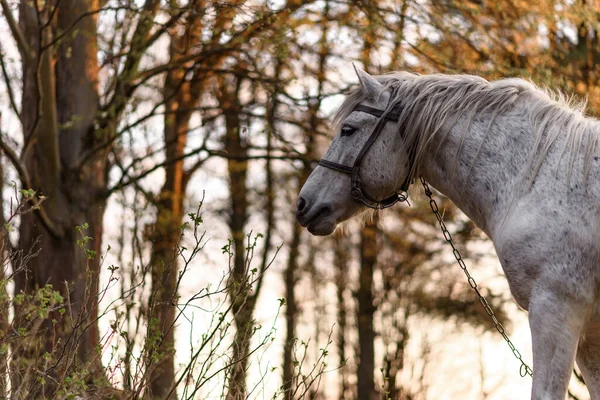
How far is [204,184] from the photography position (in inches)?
681

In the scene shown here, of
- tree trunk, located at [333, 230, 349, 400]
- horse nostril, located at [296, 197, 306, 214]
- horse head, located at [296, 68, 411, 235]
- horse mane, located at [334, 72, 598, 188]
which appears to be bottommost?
horse nostril, located at [296, 197, 306, 214]

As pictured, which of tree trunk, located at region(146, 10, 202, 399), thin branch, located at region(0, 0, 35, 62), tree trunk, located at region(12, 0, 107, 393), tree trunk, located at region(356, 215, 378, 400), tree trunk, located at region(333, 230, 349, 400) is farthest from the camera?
tree trunk, located at region(333, 230, 349, 400)

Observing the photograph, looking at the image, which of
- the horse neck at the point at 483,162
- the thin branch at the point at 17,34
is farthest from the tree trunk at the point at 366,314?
the horse neck at the point at 483,162

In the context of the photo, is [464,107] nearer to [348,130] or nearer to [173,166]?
[348,130]

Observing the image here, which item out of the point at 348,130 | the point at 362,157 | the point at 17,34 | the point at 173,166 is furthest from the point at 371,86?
the point at 173,166

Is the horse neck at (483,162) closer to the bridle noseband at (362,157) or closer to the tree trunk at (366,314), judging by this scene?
the bridle noseband at (362,157)

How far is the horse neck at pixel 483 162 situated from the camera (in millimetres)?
4383

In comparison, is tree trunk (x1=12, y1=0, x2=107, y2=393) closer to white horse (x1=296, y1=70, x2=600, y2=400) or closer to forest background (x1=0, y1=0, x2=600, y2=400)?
forest background (x1=0, y1=0, x2=600, y2=400)

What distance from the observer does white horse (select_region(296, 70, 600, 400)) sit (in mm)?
4012

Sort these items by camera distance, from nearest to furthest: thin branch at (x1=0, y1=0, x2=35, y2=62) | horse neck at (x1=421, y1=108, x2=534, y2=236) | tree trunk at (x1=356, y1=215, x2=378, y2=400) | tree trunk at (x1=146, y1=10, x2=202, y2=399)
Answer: horse neck at (x1=421, y1=108, x2=534, y2=236), thin branch at (x1=0, y1=0, x2=35, y2=62), tree trunk at (x1=146, y1=10, x2=202, y2=399), tree trunk at (x1=356, y1=215, x2=378, y2=400)

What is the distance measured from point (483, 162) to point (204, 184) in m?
13.1

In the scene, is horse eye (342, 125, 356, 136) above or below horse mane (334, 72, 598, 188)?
below

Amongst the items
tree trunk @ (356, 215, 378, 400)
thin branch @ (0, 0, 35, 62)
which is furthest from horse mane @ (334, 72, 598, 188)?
tree trunk @ (356, 215, 378, 400)

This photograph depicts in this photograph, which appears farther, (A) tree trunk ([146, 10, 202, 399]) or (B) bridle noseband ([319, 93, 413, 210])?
(A) tree trunk ([146, 10, 202, 399])
